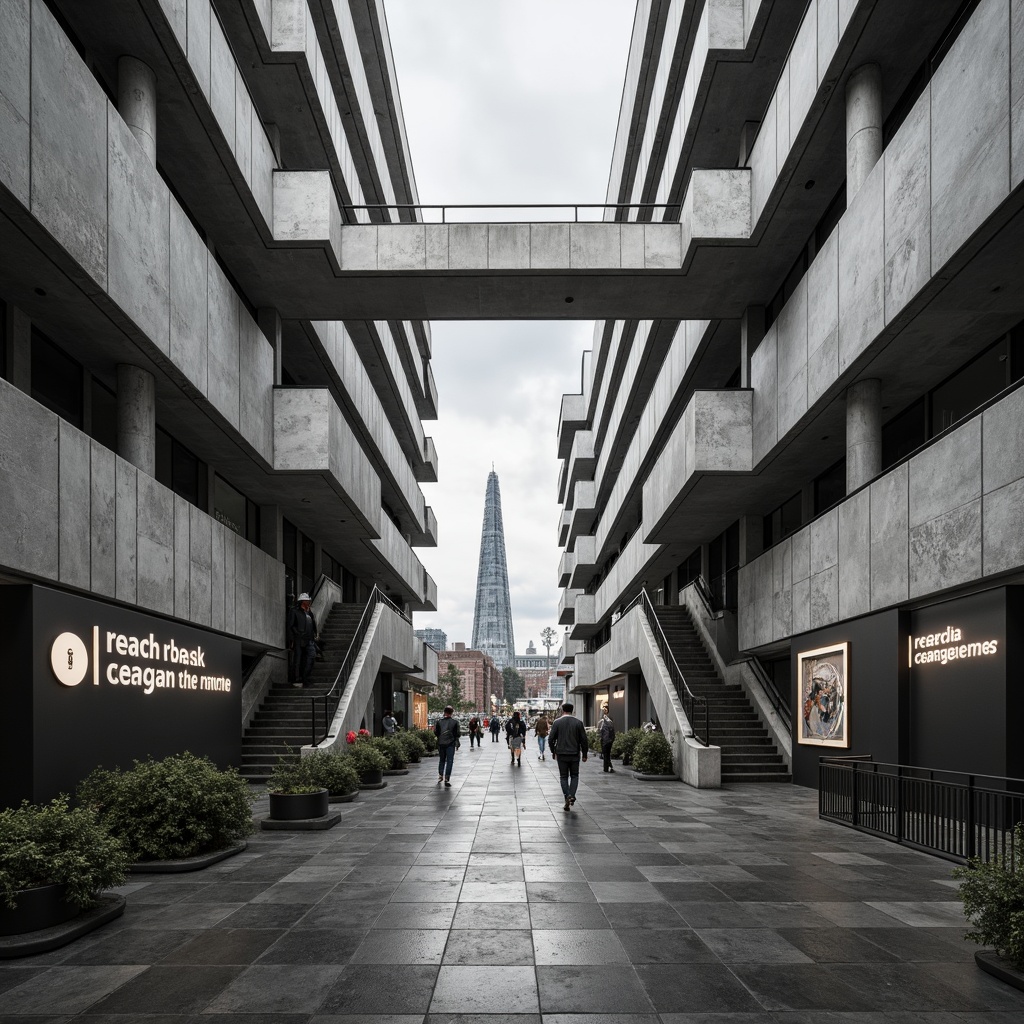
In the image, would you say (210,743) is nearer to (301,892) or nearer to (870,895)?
(301,892)

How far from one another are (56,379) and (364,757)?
968 centimetres

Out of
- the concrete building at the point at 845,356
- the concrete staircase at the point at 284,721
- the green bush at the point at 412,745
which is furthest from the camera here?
the green bush at the point at 412,745

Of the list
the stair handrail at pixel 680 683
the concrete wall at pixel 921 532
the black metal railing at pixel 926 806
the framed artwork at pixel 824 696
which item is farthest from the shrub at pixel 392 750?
the black metal railing at pixel 926 806

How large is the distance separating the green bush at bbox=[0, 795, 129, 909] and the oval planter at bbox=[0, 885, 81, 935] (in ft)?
0.20

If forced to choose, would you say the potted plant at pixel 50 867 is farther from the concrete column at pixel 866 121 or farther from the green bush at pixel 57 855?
the concrete column at pixel 866 121

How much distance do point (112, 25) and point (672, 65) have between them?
14246 mm

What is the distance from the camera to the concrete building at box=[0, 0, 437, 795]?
1116 centimetres

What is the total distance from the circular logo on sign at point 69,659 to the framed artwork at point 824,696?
13083 millimetres

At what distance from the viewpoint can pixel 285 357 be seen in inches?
1075

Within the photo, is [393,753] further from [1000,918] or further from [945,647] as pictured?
[1000,918]

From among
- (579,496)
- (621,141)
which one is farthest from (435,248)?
(579,496)

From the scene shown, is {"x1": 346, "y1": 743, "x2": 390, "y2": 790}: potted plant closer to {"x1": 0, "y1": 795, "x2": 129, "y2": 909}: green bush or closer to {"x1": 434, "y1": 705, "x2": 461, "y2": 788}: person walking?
{"x1": 434, "y1": 705, "x2": 461, "y2": 788}: person walking

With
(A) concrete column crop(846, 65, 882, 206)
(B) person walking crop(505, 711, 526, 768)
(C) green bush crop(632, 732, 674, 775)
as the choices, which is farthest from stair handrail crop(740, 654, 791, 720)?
(A) concrete column crop(846, 65, 882, 206)

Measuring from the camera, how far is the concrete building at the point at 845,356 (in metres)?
11.8
